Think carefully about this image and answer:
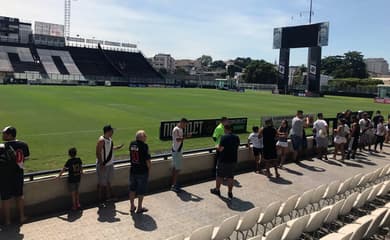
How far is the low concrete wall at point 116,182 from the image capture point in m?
7.42

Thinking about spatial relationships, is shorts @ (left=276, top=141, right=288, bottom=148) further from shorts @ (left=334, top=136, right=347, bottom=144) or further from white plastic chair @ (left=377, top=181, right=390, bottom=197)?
white plastic chair @ (left=377, top=181, right=390, bottom=197)

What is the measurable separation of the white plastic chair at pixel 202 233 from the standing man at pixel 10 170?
3.51 m

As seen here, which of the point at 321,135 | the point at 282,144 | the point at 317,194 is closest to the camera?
the point at 317,194

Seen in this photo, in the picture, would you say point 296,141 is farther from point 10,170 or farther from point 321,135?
point 10,170

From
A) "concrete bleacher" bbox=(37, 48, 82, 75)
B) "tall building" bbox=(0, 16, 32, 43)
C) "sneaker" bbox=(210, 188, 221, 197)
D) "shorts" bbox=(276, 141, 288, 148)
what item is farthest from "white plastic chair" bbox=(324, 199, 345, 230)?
"tall building" bbox=(0, 16, 32, 43)

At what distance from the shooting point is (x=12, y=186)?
6.68 meters

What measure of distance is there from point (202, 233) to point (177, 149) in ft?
14.7

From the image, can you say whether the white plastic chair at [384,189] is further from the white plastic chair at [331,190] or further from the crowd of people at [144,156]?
the crowd of people at [144,156]

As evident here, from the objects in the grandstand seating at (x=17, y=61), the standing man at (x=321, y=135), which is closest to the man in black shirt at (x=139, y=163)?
the standing man at (x=321, y=135)

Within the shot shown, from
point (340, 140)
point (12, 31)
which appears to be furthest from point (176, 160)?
point (12, 31)

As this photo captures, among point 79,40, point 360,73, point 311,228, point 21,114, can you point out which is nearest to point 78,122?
point 21,114

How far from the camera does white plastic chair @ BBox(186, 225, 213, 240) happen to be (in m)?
4.91

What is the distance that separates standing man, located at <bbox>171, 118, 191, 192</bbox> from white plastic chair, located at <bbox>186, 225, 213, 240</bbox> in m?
4.29

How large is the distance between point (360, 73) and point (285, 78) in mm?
74719
